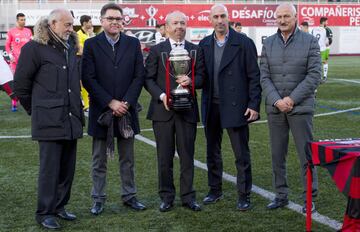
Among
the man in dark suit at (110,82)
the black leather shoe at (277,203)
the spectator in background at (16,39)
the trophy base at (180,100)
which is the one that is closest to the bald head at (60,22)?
the man in dark suit at (110,82)

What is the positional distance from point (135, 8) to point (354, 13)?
14850mm

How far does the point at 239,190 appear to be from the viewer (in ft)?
19.7

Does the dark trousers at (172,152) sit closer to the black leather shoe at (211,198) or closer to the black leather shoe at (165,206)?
the black leather shoe at (165,206)

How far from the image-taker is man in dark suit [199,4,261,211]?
233 inches

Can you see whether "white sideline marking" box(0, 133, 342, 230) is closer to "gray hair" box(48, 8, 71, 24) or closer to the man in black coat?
the man in black coat

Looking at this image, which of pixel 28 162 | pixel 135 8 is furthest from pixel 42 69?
pixel 135 8

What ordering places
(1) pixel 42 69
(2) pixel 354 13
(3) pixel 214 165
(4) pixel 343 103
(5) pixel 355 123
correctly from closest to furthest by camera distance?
(1) pixel 42 69 < (3) pixel 214 165 < (5) pixel 355 123 < (4) pixel 343 103 < (2) pixel 354 13

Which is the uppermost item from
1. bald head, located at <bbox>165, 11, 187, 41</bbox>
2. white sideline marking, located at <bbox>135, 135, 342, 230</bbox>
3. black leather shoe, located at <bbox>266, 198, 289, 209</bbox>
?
bald head, located at <bbox>165, 11, 187, 41</bbox>

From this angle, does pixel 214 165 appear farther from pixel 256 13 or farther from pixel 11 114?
pixel 256 13

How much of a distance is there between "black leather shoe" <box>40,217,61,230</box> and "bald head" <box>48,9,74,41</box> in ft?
5.14

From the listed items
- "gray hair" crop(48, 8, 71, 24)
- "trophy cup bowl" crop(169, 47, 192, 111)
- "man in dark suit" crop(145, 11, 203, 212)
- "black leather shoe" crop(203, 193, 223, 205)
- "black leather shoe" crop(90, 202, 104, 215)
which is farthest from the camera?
"black leather shoe" crop(203, 193, 223, 205)

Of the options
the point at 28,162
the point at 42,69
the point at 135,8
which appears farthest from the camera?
the point at 135,8

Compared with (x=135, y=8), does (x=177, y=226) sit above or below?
below

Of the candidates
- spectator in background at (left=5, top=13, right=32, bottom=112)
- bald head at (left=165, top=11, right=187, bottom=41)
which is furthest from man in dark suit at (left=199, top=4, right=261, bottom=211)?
spectator in background at (left=5, top=13, right=32, bottom=112)
